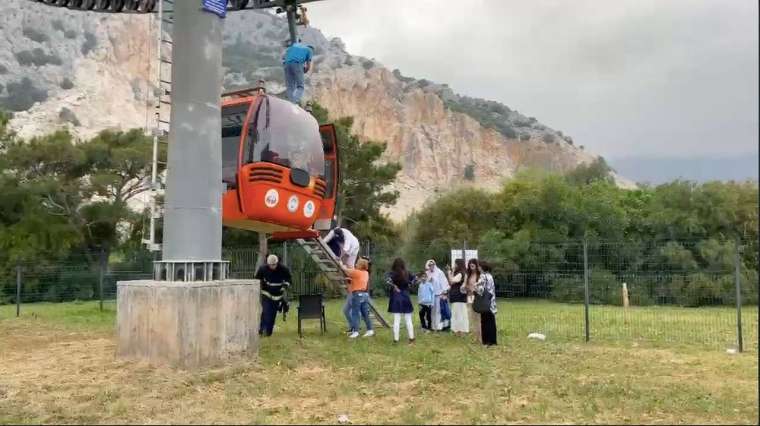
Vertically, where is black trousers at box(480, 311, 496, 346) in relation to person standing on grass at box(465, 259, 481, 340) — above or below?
below

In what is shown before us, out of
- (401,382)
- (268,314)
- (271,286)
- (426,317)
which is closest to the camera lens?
(401,382)

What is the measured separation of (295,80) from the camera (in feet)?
45.4

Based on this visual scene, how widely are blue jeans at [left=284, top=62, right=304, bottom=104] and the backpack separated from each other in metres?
5.61

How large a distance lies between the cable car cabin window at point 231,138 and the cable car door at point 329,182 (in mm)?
2687

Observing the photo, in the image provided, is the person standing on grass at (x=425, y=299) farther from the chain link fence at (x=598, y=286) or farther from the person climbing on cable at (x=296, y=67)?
the person climbing on cable at (x=296, y=67)

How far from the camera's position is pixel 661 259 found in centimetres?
1945

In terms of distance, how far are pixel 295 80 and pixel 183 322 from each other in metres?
6.52

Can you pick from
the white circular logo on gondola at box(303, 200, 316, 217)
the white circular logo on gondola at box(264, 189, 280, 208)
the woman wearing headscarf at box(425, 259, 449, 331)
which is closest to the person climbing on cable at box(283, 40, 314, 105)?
the white circular logo on gondola at box(303, 200, 316, 217)

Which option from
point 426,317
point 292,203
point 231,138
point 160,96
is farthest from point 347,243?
point 160,96

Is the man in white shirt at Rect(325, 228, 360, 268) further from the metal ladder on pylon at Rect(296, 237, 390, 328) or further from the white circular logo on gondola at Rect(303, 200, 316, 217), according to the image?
the white circular logo on gondola at Rect(303, 200, 316, 217)

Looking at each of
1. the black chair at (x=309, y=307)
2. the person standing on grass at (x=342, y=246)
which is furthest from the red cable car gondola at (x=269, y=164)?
the person standing on grass at (x=342, y=246)

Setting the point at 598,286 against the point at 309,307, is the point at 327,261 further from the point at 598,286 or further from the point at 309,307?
the point at 598,286

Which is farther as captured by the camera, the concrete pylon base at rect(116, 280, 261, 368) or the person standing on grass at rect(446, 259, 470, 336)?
the person standing on grass at rect(446, 259, 470, 336)

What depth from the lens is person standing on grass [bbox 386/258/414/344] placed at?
12203mm
